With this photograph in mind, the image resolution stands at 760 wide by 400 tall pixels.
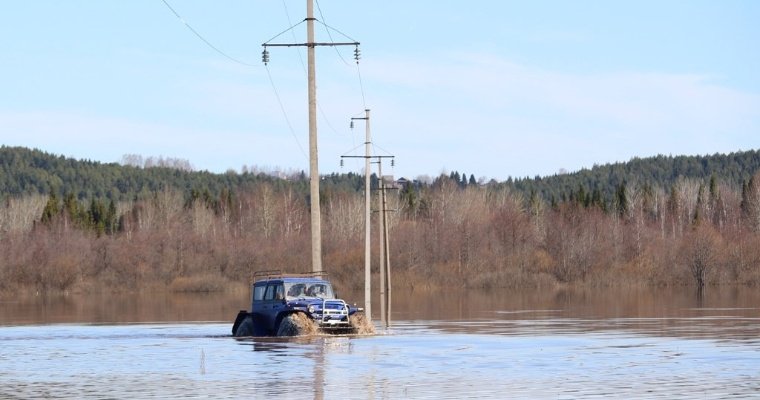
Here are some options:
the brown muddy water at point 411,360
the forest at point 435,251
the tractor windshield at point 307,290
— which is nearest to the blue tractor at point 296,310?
the tractor windshield at point 307,290

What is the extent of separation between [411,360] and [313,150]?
15.6m

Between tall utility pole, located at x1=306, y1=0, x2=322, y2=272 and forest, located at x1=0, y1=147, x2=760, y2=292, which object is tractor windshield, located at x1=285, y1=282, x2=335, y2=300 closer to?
tall utility pole, located at x1=306, y1=0, x2=322, y2=272

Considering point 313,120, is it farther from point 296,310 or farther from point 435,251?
point 435,251

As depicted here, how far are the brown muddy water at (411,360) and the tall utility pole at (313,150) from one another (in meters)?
4.15

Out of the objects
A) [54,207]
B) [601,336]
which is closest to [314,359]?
[601,336]

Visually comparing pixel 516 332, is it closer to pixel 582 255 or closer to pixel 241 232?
pixel 582 255

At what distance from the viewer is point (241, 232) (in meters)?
186

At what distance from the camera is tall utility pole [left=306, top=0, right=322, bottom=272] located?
158 ft

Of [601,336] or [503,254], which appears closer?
[601,336]

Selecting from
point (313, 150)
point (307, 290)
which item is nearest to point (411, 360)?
point (307, 290)

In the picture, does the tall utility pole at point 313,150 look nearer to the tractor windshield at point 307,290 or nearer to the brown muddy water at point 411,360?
the tractor windshield at point 307,290

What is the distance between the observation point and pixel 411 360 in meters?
35.2

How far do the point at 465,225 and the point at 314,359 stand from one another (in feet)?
385

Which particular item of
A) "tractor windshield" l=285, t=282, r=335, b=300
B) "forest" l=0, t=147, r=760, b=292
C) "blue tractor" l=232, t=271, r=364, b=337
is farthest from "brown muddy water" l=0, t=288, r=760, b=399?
"forest" l=0, t=147, r=760, b=292
